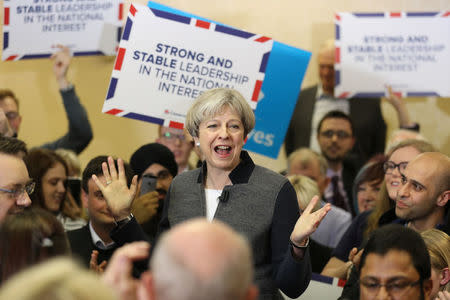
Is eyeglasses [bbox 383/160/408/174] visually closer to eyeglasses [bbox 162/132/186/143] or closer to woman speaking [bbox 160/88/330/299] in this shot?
woman speaking [bbox 160/88/330/299]

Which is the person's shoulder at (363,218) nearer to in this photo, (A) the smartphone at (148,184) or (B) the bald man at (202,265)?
(A) the smartphone at (148,184)

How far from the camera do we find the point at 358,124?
22.2 feet

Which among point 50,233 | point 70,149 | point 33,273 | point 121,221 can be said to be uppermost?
point 33,273

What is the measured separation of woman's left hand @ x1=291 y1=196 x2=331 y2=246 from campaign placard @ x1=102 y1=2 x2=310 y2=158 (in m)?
1.67

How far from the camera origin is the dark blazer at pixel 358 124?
670 centimetres

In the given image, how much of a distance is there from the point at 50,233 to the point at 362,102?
4.91m

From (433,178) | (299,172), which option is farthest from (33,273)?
(299,172)

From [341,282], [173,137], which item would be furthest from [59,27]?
[341,282]

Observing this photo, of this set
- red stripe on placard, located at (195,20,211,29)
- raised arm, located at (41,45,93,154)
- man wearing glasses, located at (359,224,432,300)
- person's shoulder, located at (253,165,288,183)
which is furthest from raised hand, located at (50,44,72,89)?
man wearing glasses, located at (359,224,432,300)

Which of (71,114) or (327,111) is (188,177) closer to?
(71,114)

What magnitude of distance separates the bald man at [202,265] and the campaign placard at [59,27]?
13.6 ft

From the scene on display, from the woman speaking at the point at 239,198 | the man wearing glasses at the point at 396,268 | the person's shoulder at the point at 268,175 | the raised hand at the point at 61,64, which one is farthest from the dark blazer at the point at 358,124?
the man wearing glasses at the point at 396,268

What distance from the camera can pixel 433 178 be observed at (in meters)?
3.80

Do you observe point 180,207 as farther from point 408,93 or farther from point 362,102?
point 362,102
